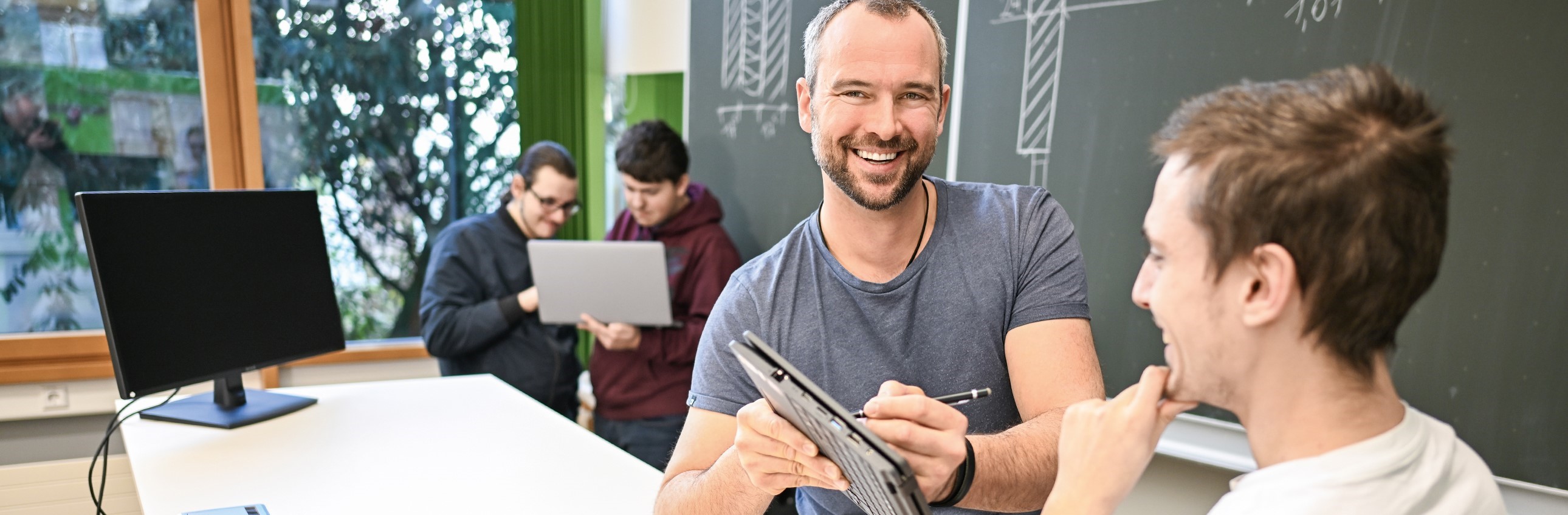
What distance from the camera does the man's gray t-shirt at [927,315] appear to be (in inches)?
52.5

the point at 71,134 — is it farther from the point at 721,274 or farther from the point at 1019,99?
the point at 1019,99

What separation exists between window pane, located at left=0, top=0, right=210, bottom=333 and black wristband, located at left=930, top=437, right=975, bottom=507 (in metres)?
3.53

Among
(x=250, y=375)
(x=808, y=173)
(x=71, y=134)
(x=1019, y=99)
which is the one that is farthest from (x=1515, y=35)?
(x=71, y=134)

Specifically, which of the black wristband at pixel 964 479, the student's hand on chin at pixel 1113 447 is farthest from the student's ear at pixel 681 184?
the student's hand on chin at pixel 1113 447

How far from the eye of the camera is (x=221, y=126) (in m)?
3.39

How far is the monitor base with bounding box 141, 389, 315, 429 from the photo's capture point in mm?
1933

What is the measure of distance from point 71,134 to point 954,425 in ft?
12.0

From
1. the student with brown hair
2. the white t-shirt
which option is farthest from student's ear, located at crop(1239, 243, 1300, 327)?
the white t-shirt

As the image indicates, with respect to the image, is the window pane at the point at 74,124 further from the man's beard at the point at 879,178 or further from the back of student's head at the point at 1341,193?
the back of student's head at the point at 1341,193

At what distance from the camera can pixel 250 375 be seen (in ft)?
11.4

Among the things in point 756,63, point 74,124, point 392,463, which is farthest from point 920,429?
point 74,124

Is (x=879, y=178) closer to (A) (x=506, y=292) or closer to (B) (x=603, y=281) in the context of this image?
(B) (x=603, y=281)

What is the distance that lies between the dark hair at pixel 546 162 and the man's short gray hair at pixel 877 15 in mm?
1682

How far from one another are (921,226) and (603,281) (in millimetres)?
1499
